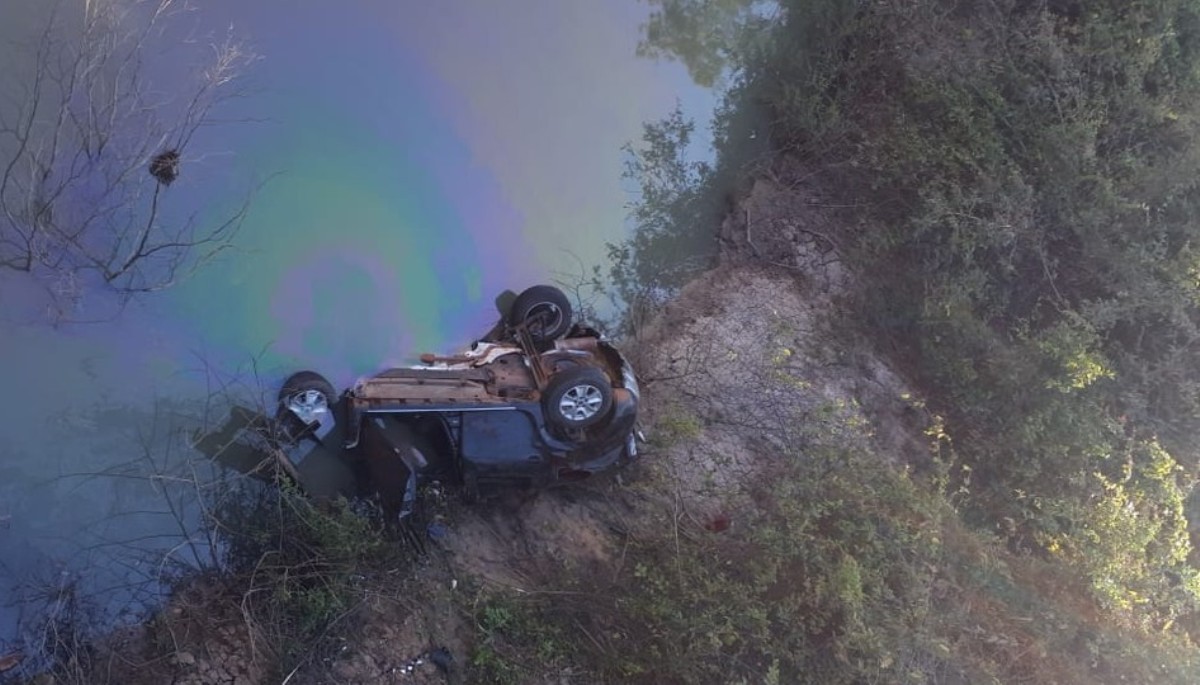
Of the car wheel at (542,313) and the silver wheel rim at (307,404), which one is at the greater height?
the car wheel at (542,313)

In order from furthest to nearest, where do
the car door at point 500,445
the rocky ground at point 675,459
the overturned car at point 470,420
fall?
the car door at point 500,445 < the overturned car at point 470,420 < the rocky ground at point 675,459

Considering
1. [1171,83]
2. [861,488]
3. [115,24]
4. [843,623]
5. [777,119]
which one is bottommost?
[843,623]

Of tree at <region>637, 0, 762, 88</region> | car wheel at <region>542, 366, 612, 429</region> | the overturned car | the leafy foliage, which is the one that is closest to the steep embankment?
the overturned car

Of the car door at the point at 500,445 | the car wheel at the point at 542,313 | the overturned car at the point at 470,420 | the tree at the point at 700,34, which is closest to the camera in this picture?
the overturned car at the point at 470,420

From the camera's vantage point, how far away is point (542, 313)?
926cm

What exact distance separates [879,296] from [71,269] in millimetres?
7572

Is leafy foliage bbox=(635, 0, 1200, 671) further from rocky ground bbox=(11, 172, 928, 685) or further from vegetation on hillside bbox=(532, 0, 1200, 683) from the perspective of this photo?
rocky ground bbox=(11, 172, 928, 685)

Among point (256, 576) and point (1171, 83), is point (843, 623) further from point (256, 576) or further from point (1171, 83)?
point (1171, 83)

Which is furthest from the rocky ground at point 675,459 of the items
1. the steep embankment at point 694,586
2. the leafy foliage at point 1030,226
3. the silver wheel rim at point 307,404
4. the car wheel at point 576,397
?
the silver wheel rim at point 307,404

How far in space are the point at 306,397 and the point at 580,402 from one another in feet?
7.19

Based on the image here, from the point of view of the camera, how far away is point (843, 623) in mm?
8219

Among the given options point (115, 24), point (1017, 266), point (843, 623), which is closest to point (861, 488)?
point (843, 623)

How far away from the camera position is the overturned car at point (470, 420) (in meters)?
8.04

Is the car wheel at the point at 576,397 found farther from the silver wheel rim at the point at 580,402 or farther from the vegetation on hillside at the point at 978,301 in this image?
the vegetation on hillside at the point at 978,301
